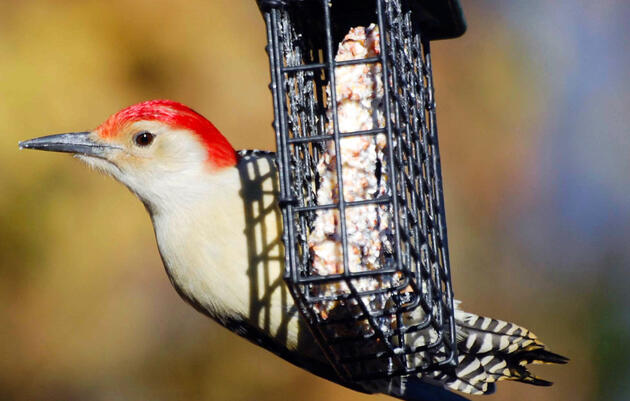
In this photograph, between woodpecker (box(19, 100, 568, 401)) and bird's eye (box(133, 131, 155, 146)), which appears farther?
bird's eye (box(133, 131, 155, 146))

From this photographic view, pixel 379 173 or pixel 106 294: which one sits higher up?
pixel 379 173

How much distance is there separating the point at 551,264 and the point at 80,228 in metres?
3.61

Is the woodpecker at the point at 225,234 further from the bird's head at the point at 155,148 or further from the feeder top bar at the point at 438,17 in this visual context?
the feeder top bar at the point at 438,17

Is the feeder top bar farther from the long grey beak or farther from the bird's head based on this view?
the long grey beak

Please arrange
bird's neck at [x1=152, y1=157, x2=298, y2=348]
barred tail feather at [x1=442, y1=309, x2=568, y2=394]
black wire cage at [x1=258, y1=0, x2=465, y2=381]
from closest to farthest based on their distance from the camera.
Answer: black wire cage at [x1=258, y1=0, x2=465, y2=381]
bird's neck at [x1=152, y1=157, x2=298, y2=348]
barred tail feather at [x1=442, y1=309, x2=568, y2=394]

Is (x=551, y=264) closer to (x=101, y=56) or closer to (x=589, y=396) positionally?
(x=589, y=396)

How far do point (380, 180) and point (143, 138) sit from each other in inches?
52.5

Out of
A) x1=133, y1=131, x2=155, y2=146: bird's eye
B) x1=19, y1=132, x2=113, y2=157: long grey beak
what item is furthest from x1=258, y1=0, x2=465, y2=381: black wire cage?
x1=19, y1=132, x2=113, y2=157: long grey beak

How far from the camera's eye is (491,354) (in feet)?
13.9

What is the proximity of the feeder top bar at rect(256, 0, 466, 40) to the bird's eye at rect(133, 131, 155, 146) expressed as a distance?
1.00 metres

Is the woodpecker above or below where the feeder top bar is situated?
below

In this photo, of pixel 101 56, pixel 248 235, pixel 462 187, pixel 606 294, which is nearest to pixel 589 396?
pixel 606 294

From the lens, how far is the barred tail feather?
4109mm

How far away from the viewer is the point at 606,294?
7.00 meters
